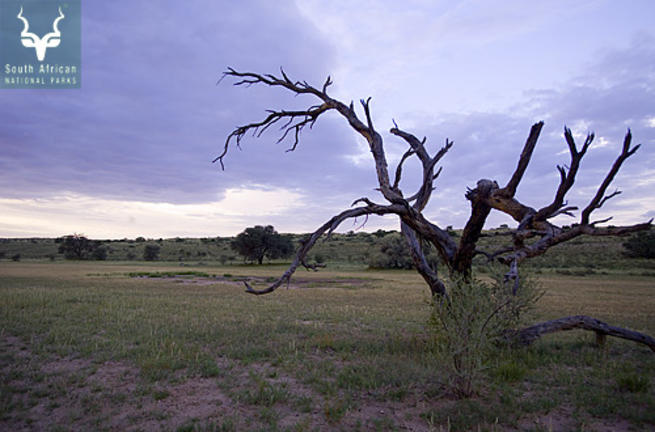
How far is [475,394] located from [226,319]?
780cm

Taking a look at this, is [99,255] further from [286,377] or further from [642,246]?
[642,246]

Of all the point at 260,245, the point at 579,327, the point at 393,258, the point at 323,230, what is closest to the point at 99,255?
the point at 260,245

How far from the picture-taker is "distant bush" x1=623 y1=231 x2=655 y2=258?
4062cm

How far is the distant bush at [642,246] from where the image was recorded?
133ft

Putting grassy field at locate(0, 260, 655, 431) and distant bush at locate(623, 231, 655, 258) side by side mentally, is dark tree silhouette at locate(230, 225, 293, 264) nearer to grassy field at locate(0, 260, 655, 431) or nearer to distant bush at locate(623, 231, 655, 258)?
distant bush at locate(623, 231, 655, 258)

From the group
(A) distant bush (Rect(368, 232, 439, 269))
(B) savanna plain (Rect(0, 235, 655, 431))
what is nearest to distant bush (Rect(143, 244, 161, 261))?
(A) distant bush (Rect(368, 232, 439, 269))

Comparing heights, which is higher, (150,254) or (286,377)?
(150,254)

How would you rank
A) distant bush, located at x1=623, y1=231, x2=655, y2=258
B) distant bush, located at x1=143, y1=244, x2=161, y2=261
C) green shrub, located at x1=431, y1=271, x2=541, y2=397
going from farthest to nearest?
distant bush, located at x1=143, y1=244, x2=161, y2=261
distant bush, located at x1=623, y1=231, x2=655, y2=258
green shrub, located at x1=431, y1=271, x2=541, y2=397

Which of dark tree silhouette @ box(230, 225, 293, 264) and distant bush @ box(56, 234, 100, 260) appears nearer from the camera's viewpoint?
dark tree silhouette @ box(230, 225, 293, 264)

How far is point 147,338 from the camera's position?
873 cm

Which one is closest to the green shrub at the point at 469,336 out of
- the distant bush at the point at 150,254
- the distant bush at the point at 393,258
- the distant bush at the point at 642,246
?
the distant bush at the point at 393,258

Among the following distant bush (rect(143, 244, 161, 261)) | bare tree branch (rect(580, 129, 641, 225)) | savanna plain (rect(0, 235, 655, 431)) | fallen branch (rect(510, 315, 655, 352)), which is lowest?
savanna plain (rect(0, 235, 655, 431))

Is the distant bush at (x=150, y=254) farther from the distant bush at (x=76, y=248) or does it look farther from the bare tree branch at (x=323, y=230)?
the bare tree branch at (x=323, y=230)

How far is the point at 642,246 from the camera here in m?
41.3
